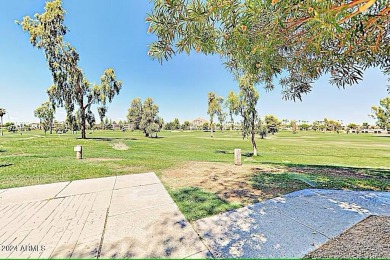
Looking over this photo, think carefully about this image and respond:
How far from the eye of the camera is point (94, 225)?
320 cm

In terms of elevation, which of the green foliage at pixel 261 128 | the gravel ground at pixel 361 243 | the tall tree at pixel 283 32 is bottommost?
the gravel ground at pixel 361 243

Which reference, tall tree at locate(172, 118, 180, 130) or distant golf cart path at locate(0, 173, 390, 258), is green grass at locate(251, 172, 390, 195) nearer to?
distant golf cart path at locate(0, 173, 390, 258)

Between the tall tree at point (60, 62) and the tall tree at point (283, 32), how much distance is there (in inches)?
972

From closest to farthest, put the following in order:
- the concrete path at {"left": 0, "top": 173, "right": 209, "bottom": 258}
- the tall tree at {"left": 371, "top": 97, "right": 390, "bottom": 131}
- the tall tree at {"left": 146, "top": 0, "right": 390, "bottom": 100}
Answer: the tall tree at {"left": 146, "top": 0, "right": 390, "bottom": 100}, the concrete path at {"left": 0, "top": 173, "right": 209, "bottom": 258}, the tall tree at {"left": 371, "top": 97, "right": 390, "bottom": 131}

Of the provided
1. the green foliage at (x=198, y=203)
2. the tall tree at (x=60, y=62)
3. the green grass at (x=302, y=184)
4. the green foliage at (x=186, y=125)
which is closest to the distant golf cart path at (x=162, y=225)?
the green foliage at (x=198, y=203)

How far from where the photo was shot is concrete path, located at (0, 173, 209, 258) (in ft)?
8.18

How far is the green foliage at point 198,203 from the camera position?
3.56 m

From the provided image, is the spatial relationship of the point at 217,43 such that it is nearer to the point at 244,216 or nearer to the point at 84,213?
the point at 244,216

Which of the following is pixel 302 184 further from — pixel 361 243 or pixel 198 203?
pixel 198 203

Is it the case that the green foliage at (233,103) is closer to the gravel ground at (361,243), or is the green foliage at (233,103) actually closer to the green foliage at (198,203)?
the green foliage at (198,203)

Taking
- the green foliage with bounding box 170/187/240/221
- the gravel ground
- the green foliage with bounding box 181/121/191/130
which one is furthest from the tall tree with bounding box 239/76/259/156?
the green foliage with bounding box 181/121/191/130

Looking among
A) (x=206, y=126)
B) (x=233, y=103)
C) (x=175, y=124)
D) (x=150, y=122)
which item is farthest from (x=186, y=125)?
(x=233, y=103)

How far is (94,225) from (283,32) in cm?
411

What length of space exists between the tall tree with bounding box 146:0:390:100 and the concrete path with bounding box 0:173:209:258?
2.61 m
